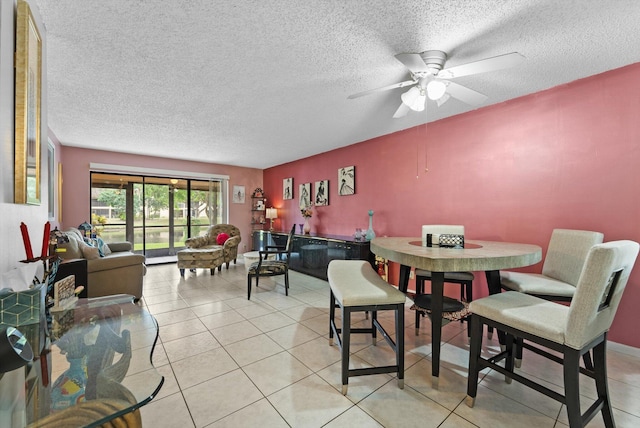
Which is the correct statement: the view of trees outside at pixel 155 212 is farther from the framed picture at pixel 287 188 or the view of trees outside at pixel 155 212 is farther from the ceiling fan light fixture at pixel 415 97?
the ceiling fan light fixture at pixel 415 97

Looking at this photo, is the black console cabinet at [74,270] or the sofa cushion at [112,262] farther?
the sofa cushion at [112,262]

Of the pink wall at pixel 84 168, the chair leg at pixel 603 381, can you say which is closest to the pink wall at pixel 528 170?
the chair leg at pixel 603 381

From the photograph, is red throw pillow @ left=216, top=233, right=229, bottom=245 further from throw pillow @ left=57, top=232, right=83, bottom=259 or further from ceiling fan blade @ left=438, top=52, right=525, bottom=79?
ceiling fan blade @ left=438, top=52, right=525, bottom=79

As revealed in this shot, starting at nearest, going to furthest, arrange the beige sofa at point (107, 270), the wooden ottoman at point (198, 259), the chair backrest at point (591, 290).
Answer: the chair backrest at point (591, 290) < the beige sofa at point (107, 270) < the wooden ottoman at point (198, 259)

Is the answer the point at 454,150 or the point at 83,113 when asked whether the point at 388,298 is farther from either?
the point at 83,113

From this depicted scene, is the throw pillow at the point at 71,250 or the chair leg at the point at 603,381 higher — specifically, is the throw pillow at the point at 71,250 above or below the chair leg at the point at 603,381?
above

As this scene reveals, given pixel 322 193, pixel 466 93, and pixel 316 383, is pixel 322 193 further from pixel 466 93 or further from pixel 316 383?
pixel 316 383

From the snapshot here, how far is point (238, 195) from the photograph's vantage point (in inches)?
268

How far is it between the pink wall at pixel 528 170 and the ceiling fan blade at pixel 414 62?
1668mm

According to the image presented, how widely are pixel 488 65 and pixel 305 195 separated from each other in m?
4.27

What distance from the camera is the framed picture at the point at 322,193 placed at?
516 cm

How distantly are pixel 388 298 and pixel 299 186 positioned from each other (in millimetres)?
4466

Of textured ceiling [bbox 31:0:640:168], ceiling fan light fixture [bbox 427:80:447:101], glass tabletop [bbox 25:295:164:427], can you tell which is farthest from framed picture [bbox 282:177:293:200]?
glass tabletop [bbox 25:295:164:427]

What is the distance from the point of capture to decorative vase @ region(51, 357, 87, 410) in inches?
29.2
